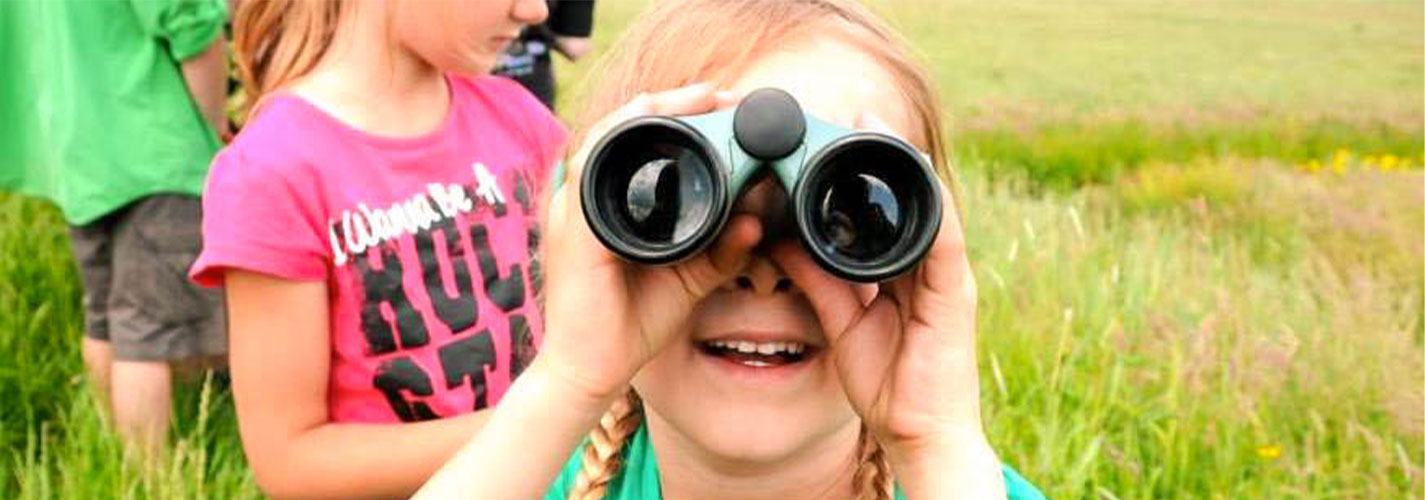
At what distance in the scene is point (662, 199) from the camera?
4.56ft

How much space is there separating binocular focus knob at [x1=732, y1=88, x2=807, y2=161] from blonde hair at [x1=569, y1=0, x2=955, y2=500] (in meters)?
0.27

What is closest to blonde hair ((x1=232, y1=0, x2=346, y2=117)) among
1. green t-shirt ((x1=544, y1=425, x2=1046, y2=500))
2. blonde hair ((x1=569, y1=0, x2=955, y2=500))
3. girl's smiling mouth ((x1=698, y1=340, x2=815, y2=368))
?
blonde hair ((x1=569, y1=0, x2=955, y2=500))

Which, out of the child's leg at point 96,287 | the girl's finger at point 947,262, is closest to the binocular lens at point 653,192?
the girl's finger at point 947,262

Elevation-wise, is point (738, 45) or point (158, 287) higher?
point (738, 45)

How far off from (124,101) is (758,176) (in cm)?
254

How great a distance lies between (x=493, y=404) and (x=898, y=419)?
98 cm

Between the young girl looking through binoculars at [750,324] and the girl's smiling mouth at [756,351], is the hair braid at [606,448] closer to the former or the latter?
the young girl looking through binoculars at [750,324]

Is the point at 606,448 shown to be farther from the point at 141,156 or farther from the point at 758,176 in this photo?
the point at 141,156

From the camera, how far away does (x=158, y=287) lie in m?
3.51

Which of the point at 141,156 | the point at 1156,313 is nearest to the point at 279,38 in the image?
the point at 141,156

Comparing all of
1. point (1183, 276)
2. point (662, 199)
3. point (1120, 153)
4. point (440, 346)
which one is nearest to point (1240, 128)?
point (1120, 153)

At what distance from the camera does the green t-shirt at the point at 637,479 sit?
1684 mm

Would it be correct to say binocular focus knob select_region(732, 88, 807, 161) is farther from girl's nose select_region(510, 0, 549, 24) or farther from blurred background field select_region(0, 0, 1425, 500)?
girl's nose select_region(510, 0, 549, 24)

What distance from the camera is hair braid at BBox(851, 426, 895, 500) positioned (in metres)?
1.67
